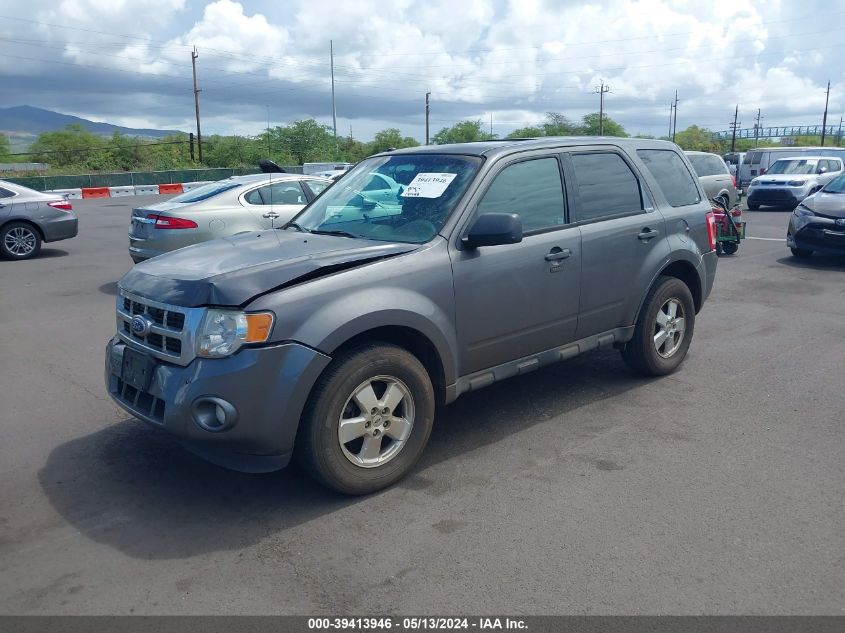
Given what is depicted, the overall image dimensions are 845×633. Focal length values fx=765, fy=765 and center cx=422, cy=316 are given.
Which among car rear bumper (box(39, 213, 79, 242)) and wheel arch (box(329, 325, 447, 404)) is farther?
car rear bumper (box(39, 213, 79, 242))

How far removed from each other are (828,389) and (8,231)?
1313 centimetres

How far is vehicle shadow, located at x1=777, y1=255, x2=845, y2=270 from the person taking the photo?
12.2 metres

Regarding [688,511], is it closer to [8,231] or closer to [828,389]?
[828,389]

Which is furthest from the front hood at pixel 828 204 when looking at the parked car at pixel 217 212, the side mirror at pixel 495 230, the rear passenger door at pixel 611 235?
the side mirror at pixel 495 230

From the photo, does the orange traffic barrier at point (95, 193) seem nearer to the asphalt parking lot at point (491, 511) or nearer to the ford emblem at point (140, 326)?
the asphalt parking lot at point (491, 511)

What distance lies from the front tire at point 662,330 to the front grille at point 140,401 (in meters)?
3.61

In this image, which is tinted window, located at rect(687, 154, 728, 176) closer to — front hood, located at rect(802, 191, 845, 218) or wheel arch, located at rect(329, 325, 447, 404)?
front hood, located at rect(802, 191, 845, 218)

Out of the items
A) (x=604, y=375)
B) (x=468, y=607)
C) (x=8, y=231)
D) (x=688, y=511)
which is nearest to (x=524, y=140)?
(x=604, y=375)

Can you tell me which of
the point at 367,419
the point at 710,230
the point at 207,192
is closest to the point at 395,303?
the point at 367,419

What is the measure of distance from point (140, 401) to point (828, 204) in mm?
11589

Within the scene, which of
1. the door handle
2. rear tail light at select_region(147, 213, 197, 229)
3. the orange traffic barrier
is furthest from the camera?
the orange traffic barrier

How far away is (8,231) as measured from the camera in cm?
1356

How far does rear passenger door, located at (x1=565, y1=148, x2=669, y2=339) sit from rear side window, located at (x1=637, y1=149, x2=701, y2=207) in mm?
324

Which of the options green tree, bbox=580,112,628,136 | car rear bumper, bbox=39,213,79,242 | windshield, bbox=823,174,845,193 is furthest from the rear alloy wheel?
green tree, bbox=580,112,628,136
